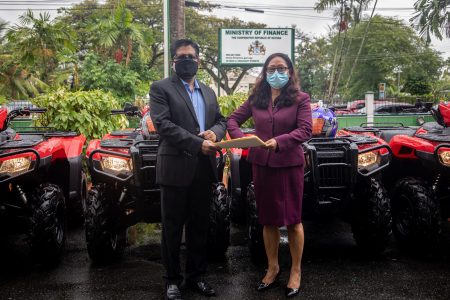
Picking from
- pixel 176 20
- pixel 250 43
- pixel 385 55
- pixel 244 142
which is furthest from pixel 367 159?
pixel 385 55

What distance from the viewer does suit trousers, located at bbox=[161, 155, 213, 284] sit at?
154 inches

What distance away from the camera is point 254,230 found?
4.56 m

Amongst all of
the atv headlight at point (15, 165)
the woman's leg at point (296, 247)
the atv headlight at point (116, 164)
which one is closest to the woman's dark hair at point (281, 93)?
the woman's leg at point (296, 247)

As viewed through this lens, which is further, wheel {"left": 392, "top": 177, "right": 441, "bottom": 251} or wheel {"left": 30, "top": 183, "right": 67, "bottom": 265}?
wheel {"left": 392, "top": 177, "right": 441, "bottom": 251}

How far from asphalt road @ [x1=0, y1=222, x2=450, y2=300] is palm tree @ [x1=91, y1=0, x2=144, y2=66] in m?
11.3

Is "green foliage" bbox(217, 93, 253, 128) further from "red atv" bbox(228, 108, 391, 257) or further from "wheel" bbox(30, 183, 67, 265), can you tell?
"wheel" bbox(30, 183, 67, 265)

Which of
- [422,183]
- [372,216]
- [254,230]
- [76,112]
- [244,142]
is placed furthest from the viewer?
[76,112]

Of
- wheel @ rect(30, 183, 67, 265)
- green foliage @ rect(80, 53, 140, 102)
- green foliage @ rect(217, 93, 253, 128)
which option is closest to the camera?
wheel @ rect(30, 183, 67, 265)

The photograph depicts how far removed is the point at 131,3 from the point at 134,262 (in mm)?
29496

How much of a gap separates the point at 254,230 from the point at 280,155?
0.90 meters

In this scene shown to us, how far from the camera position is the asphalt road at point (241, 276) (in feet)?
13.3

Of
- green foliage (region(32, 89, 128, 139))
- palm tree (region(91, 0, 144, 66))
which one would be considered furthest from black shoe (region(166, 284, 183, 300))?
palm tree (region(91, 0, 144, 66))

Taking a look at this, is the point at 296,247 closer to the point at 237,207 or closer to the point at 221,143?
the point at 221,143

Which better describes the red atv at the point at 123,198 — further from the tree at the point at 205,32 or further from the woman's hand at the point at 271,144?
the tree at the point at 205,32
